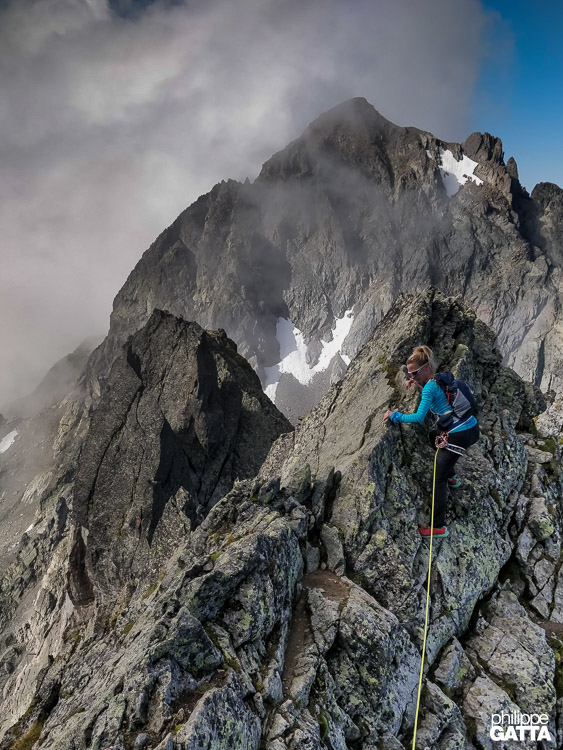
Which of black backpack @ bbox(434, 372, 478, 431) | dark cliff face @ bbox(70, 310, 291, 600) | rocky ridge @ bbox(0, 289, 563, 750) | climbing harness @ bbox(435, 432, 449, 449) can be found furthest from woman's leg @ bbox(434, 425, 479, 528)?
dark cliff face @ bbox(70, 310, 291, 600)

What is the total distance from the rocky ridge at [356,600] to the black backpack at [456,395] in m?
2.61

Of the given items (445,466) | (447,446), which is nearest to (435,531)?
(445,466)

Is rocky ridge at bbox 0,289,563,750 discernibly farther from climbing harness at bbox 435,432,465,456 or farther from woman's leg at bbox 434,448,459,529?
climbing harness at bbox 435,432,465,456

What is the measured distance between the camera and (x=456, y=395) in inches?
490

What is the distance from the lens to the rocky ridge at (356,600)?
350 inches

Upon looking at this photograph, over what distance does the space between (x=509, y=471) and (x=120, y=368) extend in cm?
4431

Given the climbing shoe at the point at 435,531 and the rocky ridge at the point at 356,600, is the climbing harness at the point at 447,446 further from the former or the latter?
the climbing shoe at the point at 435,531

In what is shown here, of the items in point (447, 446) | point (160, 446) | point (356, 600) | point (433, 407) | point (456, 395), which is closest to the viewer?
point (356, 600)

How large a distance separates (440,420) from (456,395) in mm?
996

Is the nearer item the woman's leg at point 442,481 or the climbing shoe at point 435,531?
the woman's leg at point 442,481


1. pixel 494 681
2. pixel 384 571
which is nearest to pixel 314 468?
pixel 384 571

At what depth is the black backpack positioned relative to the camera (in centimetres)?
1224

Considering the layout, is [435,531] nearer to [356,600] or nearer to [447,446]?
[447,446]

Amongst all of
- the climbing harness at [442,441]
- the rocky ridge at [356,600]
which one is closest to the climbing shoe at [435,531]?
the rocky ridge at [356,600]
